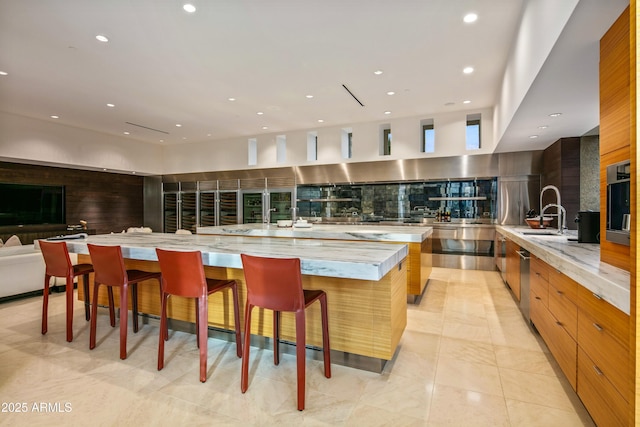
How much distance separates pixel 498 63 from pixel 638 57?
3247 millimetres

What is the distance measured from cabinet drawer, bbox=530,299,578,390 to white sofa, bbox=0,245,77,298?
19.1 feet

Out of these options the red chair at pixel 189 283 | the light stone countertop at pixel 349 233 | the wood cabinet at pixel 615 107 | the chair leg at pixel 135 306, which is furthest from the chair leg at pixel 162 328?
the wood cabinet at pixel 615 107

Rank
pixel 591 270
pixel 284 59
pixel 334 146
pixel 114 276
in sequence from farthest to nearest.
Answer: pixel 334 146 < pixel 284 59 < pixel 114 276 < pixel 591 270

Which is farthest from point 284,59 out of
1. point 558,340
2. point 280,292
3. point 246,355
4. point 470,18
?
point 558,340

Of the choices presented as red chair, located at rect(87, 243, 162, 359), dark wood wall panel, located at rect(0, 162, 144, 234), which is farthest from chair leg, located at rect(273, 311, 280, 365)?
dark wood wall panel, located at rect(0, 162, 144, 234)

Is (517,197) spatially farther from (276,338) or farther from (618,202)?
(276,338)

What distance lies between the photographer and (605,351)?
153 cm

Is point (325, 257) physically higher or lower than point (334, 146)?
lower

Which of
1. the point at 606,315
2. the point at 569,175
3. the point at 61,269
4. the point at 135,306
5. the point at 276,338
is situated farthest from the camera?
the point at 569,175

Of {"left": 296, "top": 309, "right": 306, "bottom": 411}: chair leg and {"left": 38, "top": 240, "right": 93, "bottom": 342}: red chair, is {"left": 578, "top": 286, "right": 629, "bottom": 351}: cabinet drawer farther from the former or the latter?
{"left": 38, "top": 240, "right": 93, "bottom": 342}: red chair

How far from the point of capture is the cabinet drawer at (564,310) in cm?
194

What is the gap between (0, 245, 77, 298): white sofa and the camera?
13.3ft

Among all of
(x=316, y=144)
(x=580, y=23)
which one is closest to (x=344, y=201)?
(x=316, y=144)

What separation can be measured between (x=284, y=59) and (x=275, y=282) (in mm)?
2954
